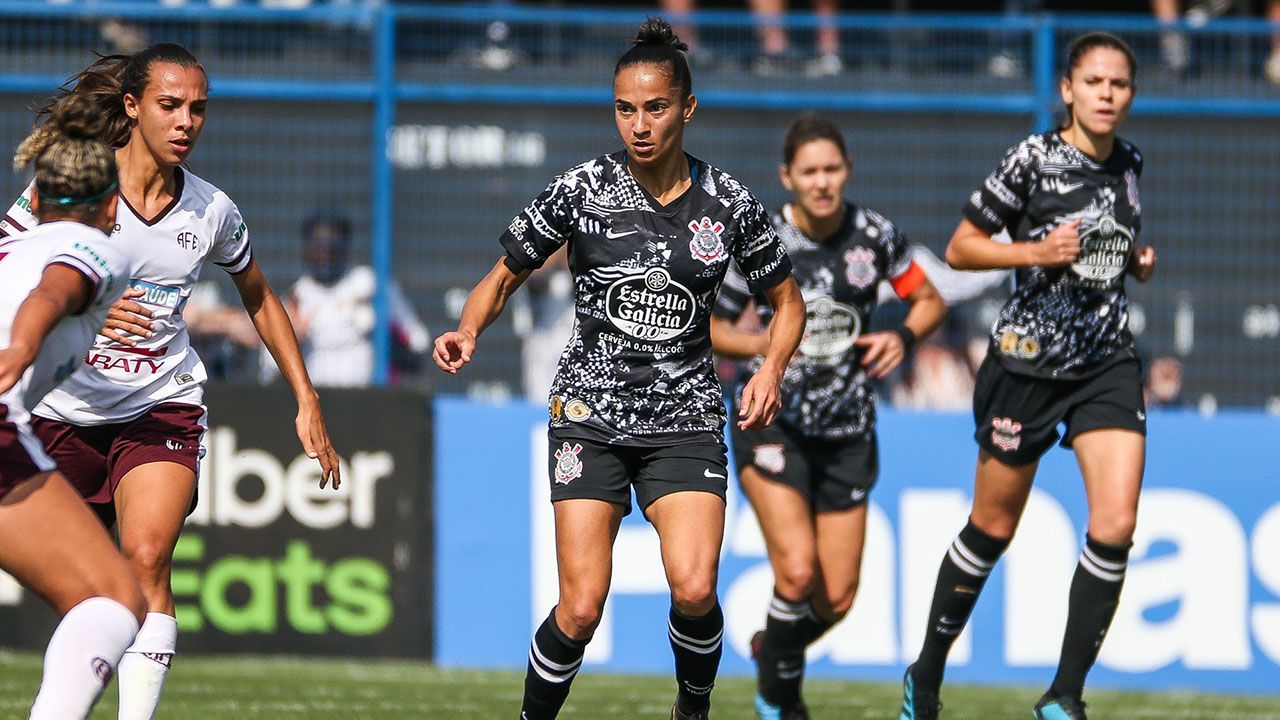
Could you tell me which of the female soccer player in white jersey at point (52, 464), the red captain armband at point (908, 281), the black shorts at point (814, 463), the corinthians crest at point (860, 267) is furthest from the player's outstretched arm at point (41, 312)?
the red captain armband at point (908, 281)

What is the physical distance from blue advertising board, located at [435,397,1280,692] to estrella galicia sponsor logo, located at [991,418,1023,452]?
3.30 m

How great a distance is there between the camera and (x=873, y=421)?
316 inches

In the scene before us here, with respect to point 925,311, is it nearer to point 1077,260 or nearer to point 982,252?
point 982,252

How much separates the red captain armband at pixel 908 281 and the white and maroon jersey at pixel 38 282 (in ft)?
13.0

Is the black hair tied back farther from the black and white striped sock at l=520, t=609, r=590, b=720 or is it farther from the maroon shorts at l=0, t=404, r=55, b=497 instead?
the maroon shorts at l=0, t=404, r=55, b=497

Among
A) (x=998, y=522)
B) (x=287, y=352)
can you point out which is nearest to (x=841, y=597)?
(x=998, y=522)

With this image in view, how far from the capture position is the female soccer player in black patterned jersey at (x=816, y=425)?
771 centimetres

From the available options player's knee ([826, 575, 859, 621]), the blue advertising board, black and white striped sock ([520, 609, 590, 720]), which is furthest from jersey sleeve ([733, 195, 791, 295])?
the blue advertising board

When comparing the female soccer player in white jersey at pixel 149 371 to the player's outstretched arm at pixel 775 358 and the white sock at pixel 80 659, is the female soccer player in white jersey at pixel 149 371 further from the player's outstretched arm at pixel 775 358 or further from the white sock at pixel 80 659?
the player's outstretched arm at pixel 775 358

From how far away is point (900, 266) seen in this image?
8125 mm

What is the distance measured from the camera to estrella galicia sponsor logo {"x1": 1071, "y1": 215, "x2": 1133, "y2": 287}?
23.0 ft

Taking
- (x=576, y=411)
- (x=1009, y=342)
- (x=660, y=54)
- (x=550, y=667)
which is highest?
(x=660, y=54)

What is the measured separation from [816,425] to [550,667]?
2180 mm

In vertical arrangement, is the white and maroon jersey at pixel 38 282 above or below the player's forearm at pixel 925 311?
above
